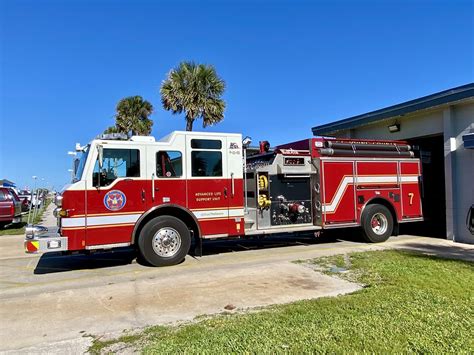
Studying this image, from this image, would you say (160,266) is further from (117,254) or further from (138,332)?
(138,332)

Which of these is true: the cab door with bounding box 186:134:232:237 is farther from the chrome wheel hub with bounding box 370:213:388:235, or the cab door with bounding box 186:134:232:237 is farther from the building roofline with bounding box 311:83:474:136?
the building roofline with bounding box 311:83:474:136

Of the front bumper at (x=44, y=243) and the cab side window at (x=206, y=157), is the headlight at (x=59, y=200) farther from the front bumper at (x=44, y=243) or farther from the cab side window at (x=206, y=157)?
the cab side window at (x=206, y=157)

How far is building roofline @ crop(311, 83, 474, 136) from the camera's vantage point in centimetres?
1020

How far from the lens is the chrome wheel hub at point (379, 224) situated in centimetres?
1086

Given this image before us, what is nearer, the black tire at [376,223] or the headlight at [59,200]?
the headlight at [59,200]

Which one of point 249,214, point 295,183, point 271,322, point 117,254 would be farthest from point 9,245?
point 271,322

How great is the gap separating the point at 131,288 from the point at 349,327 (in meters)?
3.67

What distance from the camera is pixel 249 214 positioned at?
9195 millimetres

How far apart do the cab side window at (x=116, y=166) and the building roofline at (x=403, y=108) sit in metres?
8.11

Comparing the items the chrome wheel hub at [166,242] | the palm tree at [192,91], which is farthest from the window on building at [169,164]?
the palm tree at [192,91]

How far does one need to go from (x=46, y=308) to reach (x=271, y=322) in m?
3.23

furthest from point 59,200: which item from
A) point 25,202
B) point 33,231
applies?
point 25,202

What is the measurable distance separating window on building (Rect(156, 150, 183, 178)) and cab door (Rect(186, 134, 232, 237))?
7.3 inches

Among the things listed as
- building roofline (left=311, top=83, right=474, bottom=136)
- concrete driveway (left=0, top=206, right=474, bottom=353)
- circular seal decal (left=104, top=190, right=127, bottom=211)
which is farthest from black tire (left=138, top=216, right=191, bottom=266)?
building roofline (left=311, top=83, right=474, bottom=136)
